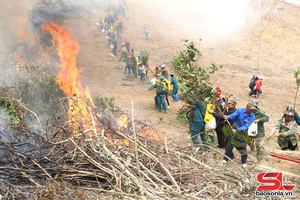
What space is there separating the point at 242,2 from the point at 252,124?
86.4 feet

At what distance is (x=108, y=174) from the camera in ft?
14.7

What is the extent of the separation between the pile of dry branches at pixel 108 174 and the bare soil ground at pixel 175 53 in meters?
1.77

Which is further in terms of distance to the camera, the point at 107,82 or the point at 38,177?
the point at 107,82

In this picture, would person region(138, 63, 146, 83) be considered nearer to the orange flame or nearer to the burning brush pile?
the orange flame

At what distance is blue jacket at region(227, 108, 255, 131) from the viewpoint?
6188 millimetres

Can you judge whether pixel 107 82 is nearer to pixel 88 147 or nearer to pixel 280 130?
pixel 280 130

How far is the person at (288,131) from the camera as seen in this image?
6.68 metres

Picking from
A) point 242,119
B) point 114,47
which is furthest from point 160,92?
point 114,47

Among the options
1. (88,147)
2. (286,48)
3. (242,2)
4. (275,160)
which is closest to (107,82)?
(275,160)

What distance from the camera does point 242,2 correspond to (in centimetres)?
3025

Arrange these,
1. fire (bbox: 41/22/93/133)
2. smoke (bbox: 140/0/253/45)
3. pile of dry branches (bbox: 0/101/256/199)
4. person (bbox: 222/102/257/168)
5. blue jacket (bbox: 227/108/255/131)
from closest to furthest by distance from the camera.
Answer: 1. pile of dry branches (bbox: 0/101/256/199)
2. person (bbox: 222/102/257/168)
3. blue jacket (bbox: 227/108/255/131)
4. fire (bbox: 41/22/93/133)
5. smoke (bbox: 140/0/253/45)

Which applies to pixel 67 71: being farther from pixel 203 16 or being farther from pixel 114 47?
pixel 203 16

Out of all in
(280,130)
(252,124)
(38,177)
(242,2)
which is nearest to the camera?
(38,177)

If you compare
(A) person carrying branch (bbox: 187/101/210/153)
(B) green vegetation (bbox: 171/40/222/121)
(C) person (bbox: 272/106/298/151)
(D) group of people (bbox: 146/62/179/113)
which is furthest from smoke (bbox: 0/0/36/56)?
(C) person (bbox: 272/106/298/151)
